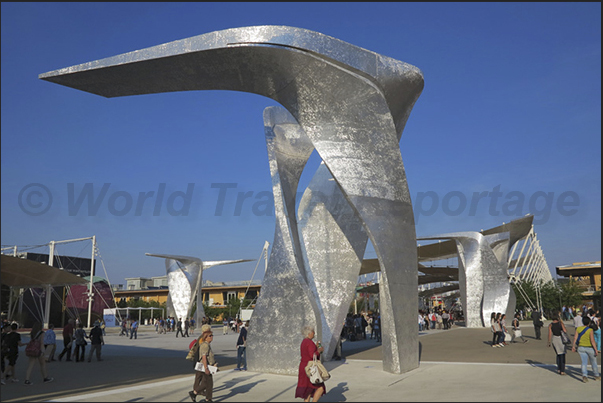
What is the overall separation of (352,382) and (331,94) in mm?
6304

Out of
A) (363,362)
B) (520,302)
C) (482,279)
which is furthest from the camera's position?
(520,302)

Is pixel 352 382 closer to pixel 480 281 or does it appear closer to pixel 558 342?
pixel 558 342

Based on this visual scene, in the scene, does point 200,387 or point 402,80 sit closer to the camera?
point 200,387

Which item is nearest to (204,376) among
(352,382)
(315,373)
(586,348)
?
(315,373)

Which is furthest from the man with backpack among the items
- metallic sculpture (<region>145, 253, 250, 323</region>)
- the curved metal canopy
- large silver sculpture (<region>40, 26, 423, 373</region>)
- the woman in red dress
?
metallic sculpture (<region>145, 253, 250, 323</region>)

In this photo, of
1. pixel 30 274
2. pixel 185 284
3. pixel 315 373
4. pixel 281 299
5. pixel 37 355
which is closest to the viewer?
pixel 315 373

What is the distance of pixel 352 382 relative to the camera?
10383 millimetres

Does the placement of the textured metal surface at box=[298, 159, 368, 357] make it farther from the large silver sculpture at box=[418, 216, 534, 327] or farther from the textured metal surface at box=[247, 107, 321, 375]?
the large silver sculpture at box=[418, 216, 534, 327]

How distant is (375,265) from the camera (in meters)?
47.1

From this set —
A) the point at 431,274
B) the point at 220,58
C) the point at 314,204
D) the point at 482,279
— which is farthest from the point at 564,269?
the point at 220,58

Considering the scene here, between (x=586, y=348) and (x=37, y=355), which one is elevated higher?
(x=37, y=355)

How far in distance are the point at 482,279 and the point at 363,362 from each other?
18.4 m

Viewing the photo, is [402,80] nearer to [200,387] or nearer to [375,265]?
[200,387]

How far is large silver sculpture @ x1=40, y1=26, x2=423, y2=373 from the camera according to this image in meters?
10.6
